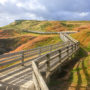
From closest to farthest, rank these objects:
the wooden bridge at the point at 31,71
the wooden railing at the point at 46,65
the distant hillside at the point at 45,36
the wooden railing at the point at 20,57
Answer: the wooden railing at the point at 46,65
the wooden bridge at the point at 31,71
the wooden railing at the point at 20,57
the distant hillside at the point at 45,36

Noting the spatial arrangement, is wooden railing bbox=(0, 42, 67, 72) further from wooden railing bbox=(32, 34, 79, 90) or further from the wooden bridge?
wooden railing bbox=(32, 34, 79, 90)

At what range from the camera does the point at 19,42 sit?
47.3 m

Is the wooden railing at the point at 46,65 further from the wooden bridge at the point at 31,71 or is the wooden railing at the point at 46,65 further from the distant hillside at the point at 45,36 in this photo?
the distant hillside at the point at 45,36

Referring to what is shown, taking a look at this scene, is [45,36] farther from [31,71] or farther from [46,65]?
[46,65]

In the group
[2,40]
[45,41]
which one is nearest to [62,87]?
[45,41]

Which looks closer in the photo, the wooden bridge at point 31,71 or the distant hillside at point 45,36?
the wooden bridge at point 31,71

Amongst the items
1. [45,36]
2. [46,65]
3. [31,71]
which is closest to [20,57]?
[31,71]

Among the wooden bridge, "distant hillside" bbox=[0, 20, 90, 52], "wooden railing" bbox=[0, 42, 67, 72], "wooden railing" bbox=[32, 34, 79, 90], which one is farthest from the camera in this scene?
"distant hillside" bbox=[0, 20, 90, 52]

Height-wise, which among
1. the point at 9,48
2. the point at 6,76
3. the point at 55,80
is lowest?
the point at 9,48

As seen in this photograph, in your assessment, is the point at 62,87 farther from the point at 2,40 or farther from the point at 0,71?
the point at 2,40

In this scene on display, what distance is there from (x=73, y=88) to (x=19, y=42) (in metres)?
42.3

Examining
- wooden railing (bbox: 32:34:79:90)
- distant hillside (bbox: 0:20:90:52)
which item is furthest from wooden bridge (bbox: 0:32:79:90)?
distant hillside (bbox: 0:20:90:52)

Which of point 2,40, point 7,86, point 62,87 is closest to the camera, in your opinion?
point 7,86

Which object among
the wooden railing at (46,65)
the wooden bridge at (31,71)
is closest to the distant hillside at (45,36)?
the wooden railing at (46,65)
